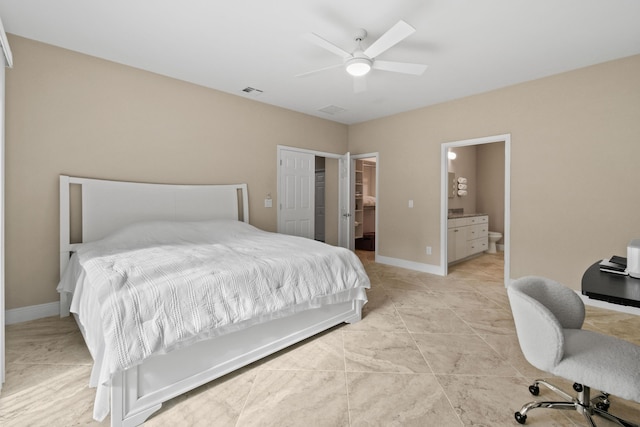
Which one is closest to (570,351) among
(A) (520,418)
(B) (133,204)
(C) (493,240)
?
(A) (520,418)

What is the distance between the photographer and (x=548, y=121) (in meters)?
3.58

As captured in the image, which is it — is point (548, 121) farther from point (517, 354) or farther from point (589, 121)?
point (517, 354)

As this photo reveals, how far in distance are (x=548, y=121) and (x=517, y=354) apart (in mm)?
2870

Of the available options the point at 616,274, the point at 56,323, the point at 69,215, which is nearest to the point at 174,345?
the point at 56,323

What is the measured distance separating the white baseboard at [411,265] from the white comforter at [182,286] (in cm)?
241

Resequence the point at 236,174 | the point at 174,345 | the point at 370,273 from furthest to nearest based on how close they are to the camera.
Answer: the point at 370,273 < the point at 236,174 < the point at 174,345

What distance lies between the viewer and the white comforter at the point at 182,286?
5.00 feet

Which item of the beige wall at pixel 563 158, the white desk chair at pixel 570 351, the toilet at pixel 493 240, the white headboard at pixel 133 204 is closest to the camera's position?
the white desk chair at pixel 570 351

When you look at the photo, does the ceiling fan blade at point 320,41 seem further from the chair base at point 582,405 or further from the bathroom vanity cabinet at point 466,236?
the bathroom vanity cabinet at point 466,236

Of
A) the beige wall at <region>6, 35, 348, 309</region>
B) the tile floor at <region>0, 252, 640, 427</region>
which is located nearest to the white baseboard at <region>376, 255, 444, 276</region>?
the tile floor at <region>0, 252, 640, 427</region>

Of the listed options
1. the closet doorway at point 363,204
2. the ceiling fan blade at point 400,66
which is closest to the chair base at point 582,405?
the ceiling fan blade at point 400,66

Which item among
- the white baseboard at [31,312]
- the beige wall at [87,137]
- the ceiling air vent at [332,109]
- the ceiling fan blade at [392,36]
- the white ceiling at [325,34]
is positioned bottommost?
the white baseboard at [31,312]

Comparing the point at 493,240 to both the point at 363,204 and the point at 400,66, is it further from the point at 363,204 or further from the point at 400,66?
the point at 400,66

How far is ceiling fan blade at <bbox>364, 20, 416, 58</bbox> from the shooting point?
2.08 metres
